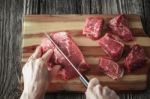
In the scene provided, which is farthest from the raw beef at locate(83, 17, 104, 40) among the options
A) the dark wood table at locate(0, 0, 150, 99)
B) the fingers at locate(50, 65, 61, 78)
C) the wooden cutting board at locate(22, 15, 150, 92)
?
Result: the fingers at locate(50, 65, 61, 78)

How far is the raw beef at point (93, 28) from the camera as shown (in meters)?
2.15

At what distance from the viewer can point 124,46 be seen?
215 centimetres

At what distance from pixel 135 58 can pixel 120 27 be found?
189 millimetres

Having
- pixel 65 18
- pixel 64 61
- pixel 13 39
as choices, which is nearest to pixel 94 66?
pixel 64 61

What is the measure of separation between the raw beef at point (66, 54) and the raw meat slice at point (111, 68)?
0.28ft

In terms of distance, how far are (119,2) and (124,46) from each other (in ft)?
1.02

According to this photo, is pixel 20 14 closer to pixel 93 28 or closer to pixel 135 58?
pixel 93 28

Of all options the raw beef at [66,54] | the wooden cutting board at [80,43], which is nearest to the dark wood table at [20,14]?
the wooden cutting board at [80,43]

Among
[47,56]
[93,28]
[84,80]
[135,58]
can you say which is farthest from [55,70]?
[135,58]

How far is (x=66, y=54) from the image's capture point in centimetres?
211

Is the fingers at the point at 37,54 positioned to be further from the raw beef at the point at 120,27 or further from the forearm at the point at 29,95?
the raw beef at the point at 120,27

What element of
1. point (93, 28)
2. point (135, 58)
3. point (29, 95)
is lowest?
point (29, 95)

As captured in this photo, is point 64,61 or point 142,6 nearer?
point 64,61

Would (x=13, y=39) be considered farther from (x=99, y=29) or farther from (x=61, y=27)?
(x=99, y=29)
